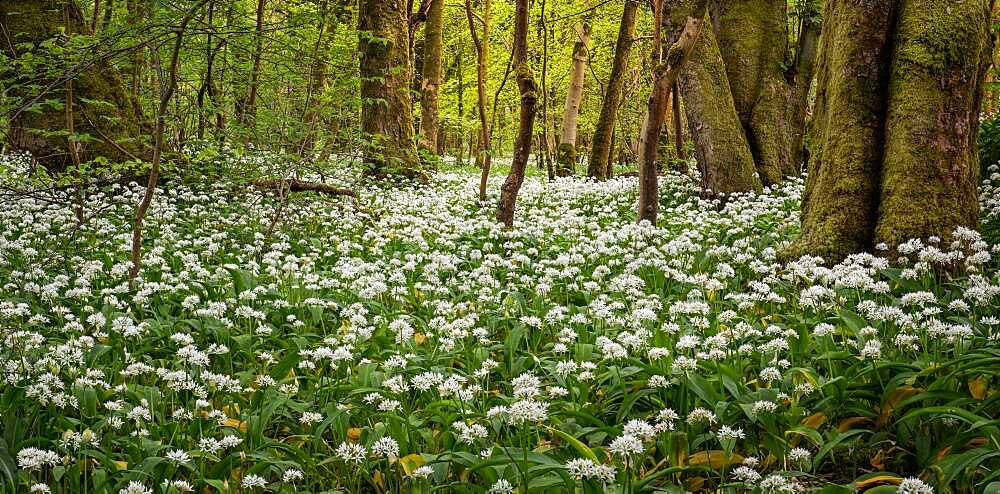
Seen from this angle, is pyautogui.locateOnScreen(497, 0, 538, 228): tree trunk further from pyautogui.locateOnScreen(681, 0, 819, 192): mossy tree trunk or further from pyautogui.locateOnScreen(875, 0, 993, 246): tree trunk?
pyautogui.locateOnScreen(875, 0, 993, 246): tree trunk

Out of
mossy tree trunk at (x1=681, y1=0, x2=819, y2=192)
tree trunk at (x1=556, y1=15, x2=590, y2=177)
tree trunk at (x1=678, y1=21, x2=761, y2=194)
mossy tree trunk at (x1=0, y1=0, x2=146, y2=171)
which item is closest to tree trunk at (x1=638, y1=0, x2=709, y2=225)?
tree trunk at (x1=678, y1=21, x2=761, y2=194)

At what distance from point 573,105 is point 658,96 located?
10373 millimetres

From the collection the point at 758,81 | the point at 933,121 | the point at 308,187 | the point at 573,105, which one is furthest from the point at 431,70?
the point at 933,121

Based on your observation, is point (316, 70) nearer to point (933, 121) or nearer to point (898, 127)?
point (898, 127)

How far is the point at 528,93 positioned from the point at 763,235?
341 cm

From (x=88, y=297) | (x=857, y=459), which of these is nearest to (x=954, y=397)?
(x=857, y=459)

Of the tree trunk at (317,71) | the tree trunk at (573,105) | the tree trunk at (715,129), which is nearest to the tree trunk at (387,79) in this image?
the tree trunk at (317,71)

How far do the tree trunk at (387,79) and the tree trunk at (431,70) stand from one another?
12.0 ft

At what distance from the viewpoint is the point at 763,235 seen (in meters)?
6.73

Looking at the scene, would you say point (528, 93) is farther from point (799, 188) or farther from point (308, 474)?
point (308, 474)

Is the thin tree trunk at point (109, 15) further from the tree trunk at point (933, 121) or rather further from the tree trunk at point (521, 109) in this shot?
the tree trunk at point (933, 121)

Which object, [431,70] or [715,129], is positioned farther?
[431,70]

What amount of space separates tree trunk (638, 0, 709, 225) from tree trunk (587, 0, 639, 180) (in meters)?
6.16

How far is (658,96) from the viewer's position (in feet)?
23.6
